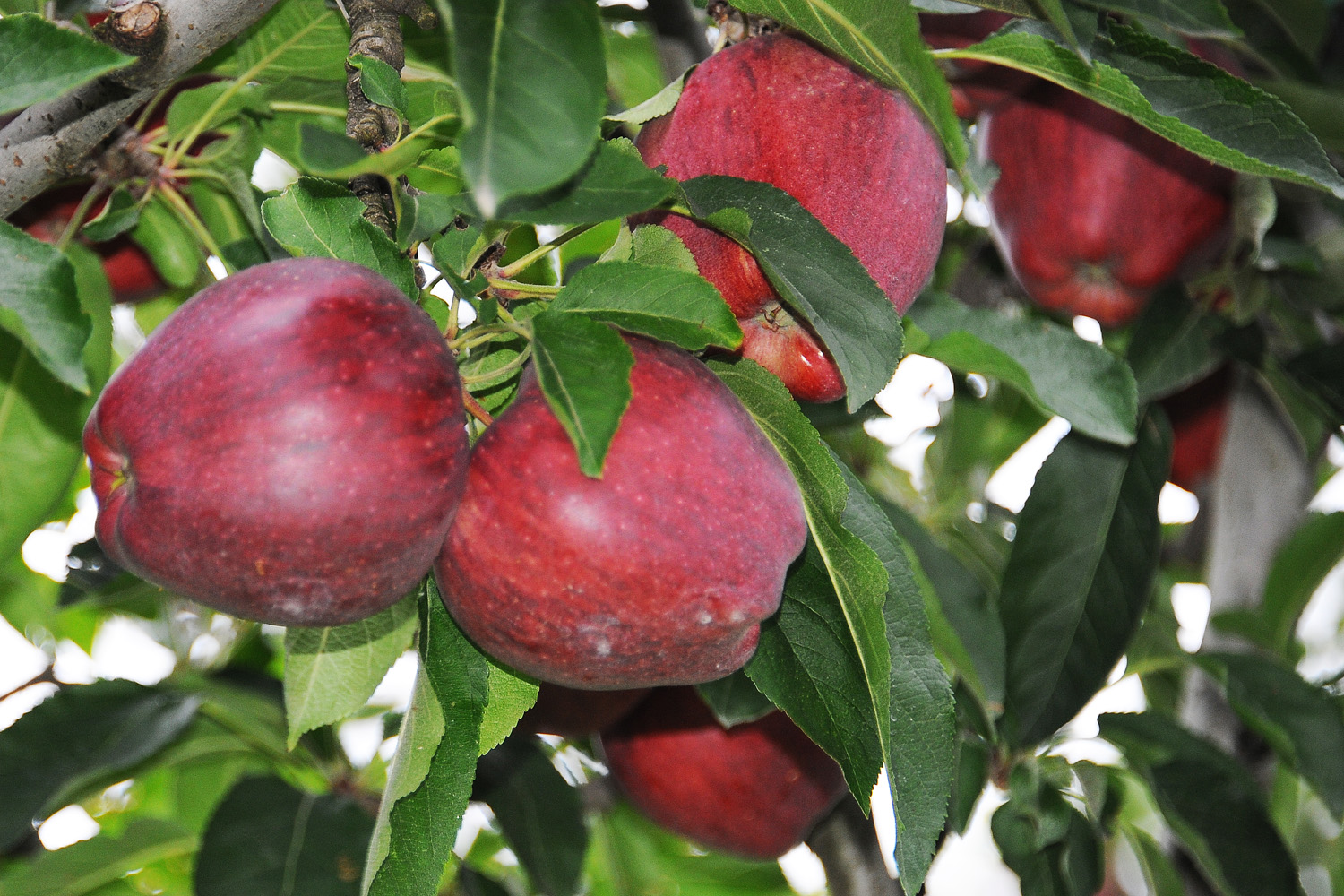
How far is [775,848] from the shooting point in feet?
4.51

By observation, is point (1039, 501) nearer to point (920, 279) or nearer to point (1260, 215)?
point (1260, 215)

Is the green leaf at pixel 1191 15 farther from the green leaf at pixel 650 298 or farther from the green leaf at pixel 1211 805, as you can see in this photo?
the green leaf at pixel 1211 805

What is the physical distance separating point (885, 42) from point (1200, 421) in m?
1.31

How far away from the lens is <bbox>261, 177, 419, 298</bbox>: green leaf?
0.70 metres

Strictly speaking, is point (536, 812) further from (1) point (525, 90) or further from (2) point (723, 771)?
(1) point (525, 90)

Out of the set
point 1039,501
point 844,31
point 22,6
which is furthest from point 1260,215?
point 22,6

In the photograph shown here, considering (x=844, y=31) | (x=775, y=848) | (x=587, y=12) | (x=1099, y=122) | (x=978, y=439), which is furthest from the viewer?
(x=978, y=439)

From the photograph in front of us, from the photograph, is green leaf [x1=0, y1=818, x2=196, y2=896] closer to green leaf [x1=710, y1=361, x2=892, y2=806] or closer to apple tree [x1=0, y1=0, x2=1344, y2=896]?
apple tree [x1=0, y1=0, x2=1344, y2=896]

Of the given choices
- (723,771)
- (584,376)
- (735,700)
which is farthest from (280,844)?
(584,376)

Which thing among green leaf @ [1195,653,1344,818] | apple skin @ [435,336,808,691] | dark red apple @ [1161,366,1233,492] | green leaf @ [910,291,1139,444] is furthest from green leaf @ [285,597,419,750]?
dark red apple @ [1161,366,1233,492]

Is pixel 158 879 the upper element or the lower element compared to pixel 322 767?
lower

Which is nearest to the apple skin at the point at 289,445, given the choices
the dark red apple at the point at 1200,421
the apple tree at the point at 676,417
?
the apple tree at the point at 676,417

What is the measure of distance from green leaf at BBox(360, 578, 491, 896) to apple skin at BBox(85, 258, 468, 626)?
3.8 inches

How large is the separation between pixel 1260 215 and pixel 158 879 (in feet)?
5.85
